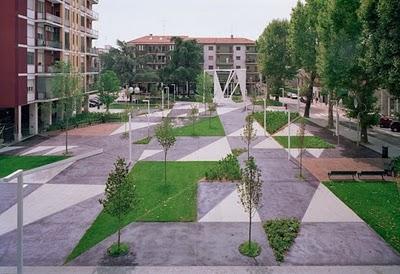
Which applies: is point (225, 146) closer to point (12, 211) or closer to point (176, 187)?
point (176, 187)

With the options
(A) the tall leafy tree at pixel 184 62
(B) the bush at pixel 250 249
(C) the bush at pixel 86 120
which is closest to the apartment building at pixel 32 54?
(C) the bush at pixel 86 120

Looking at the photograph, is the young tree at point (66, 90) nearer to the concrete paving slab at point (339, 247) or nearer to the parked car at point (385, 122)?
the concrete paving slab at point (339, 247)

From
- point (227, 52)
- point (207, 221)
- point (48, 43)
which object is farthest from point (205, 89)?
point (227, 52)

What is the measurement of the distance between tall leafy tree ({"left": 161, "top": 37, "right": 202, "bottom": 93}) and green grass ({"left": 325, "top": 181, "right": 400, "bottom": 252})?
2592 inches

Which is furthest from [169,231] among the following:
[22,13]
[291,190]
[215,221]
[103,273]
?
[22,13]

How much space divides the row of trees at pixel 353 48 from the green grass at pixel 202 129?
11.6 m

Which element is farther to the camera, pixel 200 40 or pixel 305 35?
pixel 200 40

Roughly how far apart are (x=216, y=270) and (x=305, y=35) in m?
42.6

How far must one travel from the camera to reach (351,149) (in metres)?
36.8

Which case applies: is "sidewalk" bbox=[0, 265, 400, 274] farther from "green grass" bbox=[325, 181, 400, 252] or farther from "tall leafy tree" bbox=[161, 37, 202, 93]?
"tall leafy tree" bbox=[161, 37, 202, 93]

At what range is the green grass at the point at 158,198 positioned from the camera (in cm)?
1861

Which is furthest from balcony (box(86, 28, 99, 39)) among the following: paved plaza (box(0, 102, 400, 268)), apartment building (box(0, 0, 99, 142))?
paved plaza (box(0, 102, 400, 268))

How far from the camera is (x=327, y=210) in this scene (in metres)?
21.4

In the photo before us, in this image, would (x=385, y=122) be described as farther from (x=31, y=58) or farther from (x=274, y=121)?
(x=31, y=58)
